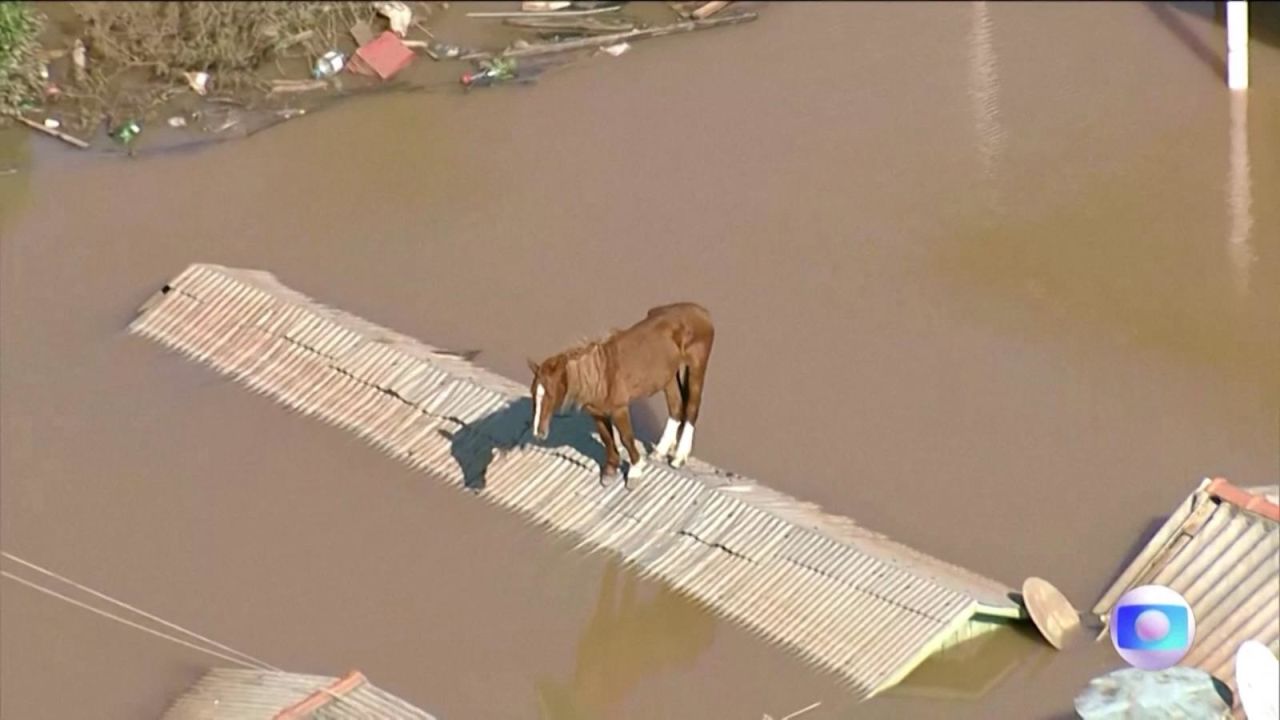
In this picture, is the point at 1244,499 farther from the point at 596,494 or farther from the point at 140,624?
the point at 140,624

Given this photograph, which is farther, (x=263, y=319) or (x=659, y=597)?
(x=263, y=319)

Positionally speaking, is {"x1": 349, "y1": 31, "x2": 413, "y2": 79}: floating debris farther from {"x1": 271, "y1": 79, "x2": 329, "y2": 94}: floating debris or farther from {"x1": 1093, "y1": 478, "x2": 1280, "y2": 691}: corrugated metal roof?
{"x1": 1093, "y1": 478, "x2": 1280, "y2": 691}: corrugated metal roof

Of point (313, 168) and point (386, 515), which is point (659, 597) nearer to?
point (386, 515)

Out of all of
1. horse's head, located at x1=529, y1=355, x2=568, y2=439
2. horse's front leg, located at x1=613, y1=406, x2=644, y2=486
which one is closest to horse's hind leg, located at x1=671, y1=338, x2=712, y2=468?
horse's front leg, located at x1=613, y1=406, x2=644, y2=486

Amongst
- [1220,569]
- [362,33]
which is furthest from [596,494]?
[362,33]

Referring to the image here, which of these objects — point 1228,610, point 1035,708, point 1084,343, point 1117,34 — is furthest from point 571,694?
point 1117,34
